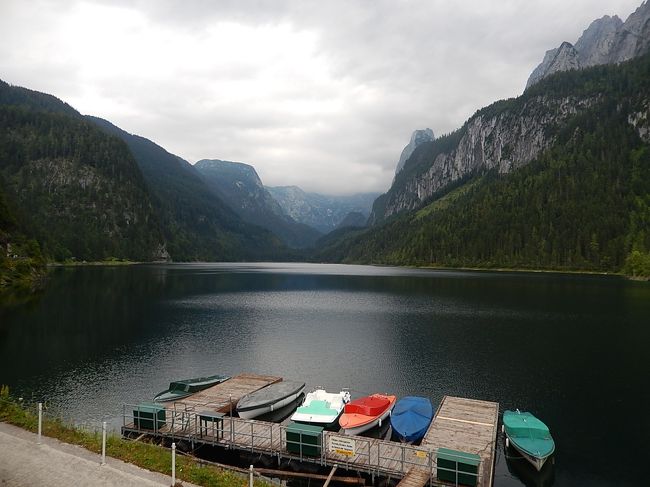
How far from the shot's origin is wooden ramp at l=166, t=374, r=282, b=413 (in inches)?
1740

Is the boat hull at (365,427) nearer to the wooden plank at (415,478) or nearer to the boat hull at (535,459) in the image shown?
the wooden plank at (415,478)

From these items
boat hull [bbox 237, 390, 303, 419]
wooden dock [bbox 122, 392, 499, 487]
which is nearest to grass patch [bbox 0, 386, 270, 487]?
wooden dock [bbox 122, 392, 499, 487]

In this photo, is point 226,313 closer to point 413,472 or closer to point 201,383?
point 201,383

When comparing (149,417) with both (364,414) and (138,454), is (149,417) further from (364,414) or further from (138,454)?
(364,414)

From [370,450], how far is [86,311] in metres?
90.8

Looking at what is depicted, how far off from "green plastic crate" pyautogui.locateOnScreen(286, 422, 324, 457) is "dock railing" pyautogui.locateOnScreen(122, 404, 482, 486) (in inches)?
2.9

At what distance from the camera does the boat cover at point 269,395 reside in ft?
147

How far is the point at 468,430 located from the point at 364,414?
29.8 ft

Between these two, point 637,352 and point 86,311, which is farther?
point 86,311

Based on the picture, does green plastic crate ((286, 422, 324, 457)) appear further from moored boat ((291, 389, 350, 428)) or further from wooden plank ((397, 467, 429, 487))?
wooden plank ((397, 467, 429, 487))

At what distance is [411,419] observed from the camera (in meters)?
40.1

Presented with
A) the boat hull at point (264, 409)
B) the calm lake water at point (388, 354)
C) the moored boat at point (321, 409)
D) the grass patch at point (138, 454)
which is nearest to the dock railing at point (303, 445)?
the moored boat at point (321, 409)

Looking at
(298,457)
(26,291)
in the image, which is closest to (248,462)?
(298,457)

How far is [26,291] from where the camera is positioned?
13088 centimetres
